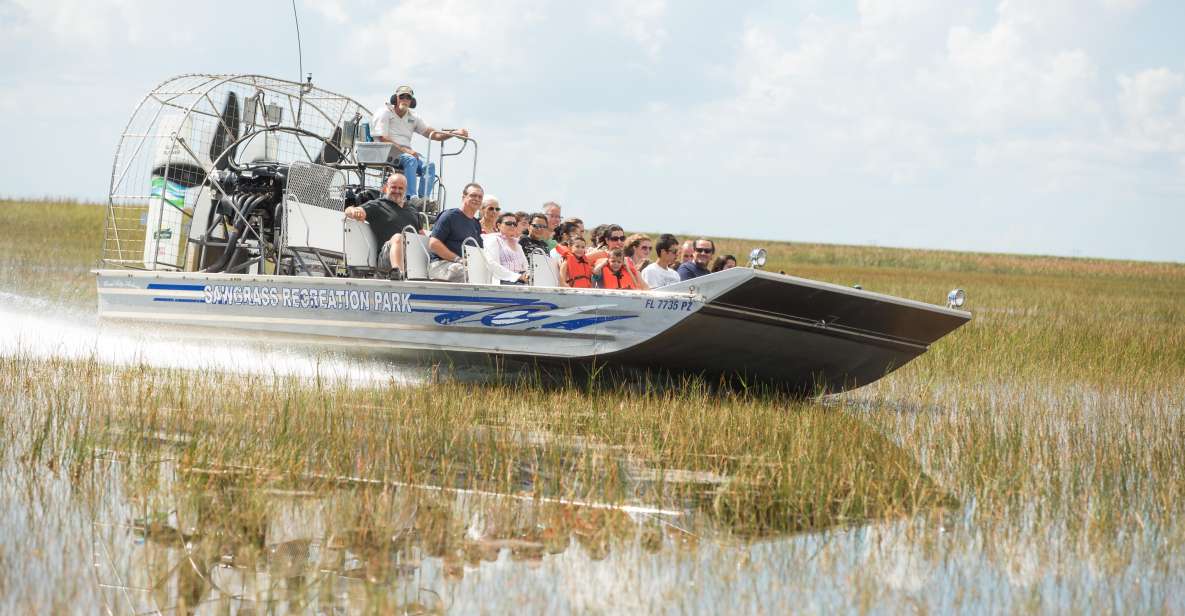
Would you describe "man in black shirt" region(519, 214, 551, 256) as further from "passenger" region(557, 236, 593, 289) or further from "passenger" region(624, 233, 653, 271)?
"passenger" region(624, 233, 653, 271)

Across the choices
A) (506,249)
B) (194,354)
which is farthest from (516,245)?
(194,354)

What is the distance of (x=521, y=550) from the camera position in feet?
16.6

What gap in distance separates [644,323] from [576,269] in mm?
1401

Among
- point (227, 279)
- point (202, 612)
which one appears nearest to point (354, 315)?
point (227, 279)

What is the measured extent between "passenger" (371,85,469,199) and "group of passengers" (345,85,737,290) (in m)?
0.54

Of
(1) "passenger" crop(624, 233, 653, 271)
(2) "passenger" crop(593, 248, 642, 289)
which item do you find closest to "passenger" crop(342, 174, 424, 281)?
(2) "passenger" crop(593, 248, 642, 289)

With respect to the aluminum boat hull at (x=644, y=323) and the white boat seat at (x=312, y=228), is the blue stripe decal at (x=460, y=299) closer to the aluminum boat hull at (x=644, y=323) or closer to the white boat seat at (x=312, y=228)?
the aluminum boat hull at (x=644, y=323)

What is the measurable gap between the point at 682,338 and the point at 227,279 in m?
4.36

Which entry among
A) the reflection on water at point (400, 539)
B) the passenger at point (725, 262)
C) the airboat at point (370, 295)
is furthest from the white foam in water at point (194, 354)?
the reflection on water at point (400, 539)

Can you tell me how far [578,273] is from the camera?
10.3 metres

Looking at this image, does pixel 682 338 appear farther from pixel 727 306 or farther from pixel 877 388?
pixel 877 388

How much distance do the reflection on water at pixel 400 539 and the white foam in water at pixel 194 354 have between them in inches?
154

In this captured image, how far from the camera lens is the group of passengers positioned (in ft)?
32.9

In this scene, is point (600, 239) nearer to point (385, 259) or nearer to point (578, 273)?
point (578, 273)
